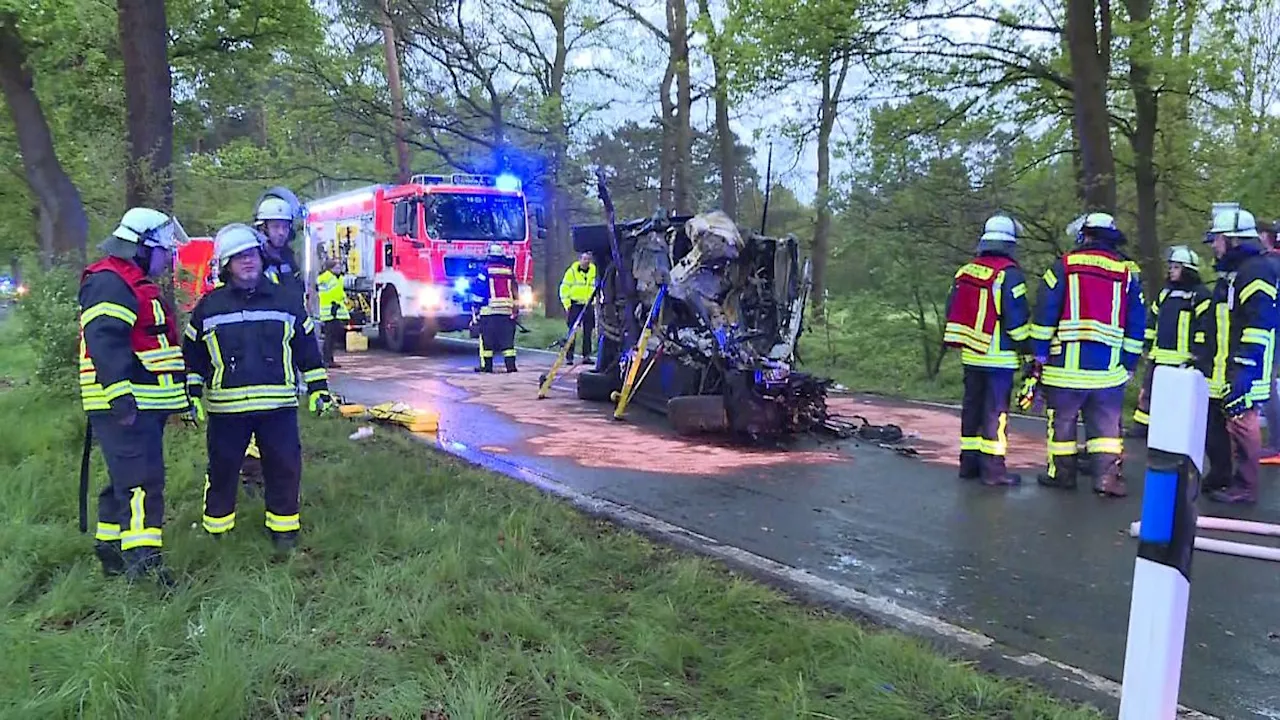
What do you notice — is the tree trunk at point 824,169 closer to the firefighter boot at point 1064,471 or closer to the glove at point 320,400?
the firefighter boot at point 1064,471

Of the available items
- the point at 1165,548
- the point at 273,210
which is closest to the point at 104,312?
the point at 273,210

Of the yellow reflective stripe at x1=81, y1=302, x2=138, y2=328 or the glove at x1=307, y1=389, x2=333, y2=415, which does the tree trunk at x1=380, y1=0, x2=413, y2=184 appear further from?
the yellow reflective stripe at x1=81, y1=302, x2=138, y2=328

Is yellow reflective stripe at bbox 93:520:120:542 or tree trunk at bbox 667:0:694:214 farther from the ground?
tree trunk at bbox 667:0:694:214

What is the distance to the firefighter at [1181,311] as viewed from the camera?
6297 mm

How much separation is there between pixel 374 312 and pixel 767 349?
10.8 meters

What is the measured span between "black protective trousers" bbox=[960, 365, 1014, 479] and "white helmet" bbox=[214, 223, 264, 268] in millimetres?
4617

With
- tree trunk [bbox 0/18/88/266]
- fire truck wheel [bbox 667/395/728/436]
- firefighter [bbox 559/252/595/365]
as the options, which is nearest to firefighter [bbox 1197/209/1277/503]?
fire truck wheel [bbox 667/395/728/436]

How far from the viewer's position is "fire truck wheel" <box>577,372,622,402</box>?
10.6 metres

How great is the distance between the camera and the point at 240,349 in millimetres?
4605

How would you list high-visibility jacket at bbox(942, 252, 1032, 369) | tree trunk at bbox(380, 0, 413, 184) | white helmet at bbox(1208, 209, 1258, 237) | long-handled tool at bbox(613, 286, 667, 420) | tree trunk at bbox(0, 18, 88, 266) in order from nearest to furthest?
white helmet at bbox(1208, 209, 1258, 237)
high-visibility jacket at bbox(942, 252, 1032, 369)
long-handled tool at bbox(613, 286, 667, 420)
tree trunk at bbox(0, 18, 88, 266)
tree trunk at bbox(380, 0, 413, 184)

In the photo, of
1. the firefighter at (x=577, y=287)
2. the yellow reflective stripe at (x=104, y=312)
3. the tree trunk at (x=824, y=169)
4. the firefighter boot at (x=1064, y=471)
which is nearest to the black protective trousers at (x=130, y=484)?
the yellow reflective stripe at (x=104, y=312)

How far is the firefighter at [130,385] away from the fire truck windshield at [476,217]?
12119 mm

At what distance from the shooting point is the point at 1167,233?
13.4 m

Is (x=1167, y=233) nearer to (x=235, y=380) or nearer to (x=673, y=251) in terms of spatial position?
(x=673, y=251)
